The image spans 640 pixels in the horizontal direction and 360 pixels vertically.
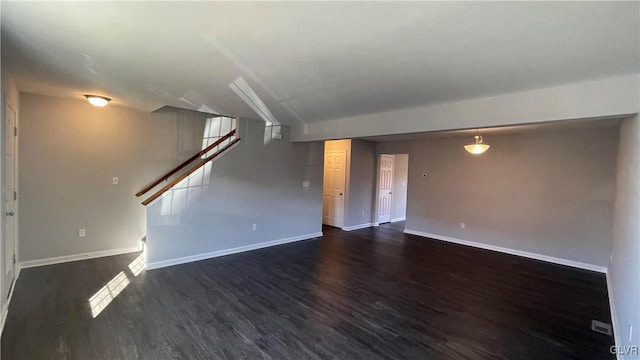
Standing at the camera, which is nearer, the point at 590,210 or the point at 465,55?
the point at 465,55

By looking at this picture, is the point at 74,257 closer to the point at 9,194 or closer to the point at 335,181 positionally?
the point at 9,194

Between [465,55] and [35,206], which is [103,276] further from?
[465,55]

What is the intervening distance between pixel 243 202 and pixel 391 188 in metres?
4.91

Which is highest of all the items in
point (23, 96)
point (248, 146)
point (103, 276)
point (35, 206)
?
point (23, 96)

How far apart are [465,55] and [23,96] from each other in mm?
5366

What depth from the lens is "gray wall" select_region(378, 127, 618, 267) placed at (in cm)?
484

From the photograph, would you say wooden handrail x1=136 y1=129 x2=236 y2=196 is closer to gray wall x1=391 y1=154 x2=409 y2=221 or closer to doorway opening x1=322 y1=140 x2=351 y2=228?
doorway opening x1=322 y1=140 x2=351 y2=228

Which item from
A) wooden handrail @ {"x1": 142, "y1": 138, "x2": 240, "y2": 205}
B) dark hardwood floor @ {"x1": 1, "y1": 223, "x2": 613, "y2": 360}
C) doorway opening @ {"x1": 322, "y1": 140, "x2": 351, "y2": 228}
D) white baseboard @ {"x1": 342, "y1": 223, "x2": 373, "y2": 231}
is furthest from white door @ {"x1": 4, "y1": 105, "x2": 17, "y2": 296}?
white baseboard @ {"x1": 342, "y1": 223, "x2": 373, "y2": 231}

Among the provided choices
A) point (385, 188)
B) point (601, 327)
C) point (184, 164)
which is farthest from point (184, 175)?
point (385, 188)

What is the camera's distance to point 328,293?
11.8 feet

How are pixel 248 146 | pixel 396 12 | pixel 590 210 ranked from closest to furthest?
pixel 396 12 → pixel 590 210 → pixel 248 146

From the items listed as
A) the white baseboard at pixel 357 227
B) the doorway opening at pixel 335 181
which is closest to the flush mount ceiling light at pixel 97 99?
the doorway opening at pixel 335 181

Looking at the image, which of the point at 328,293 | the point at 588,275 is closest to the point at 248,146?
the point at 328,293

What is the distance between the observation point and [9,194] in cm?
330
